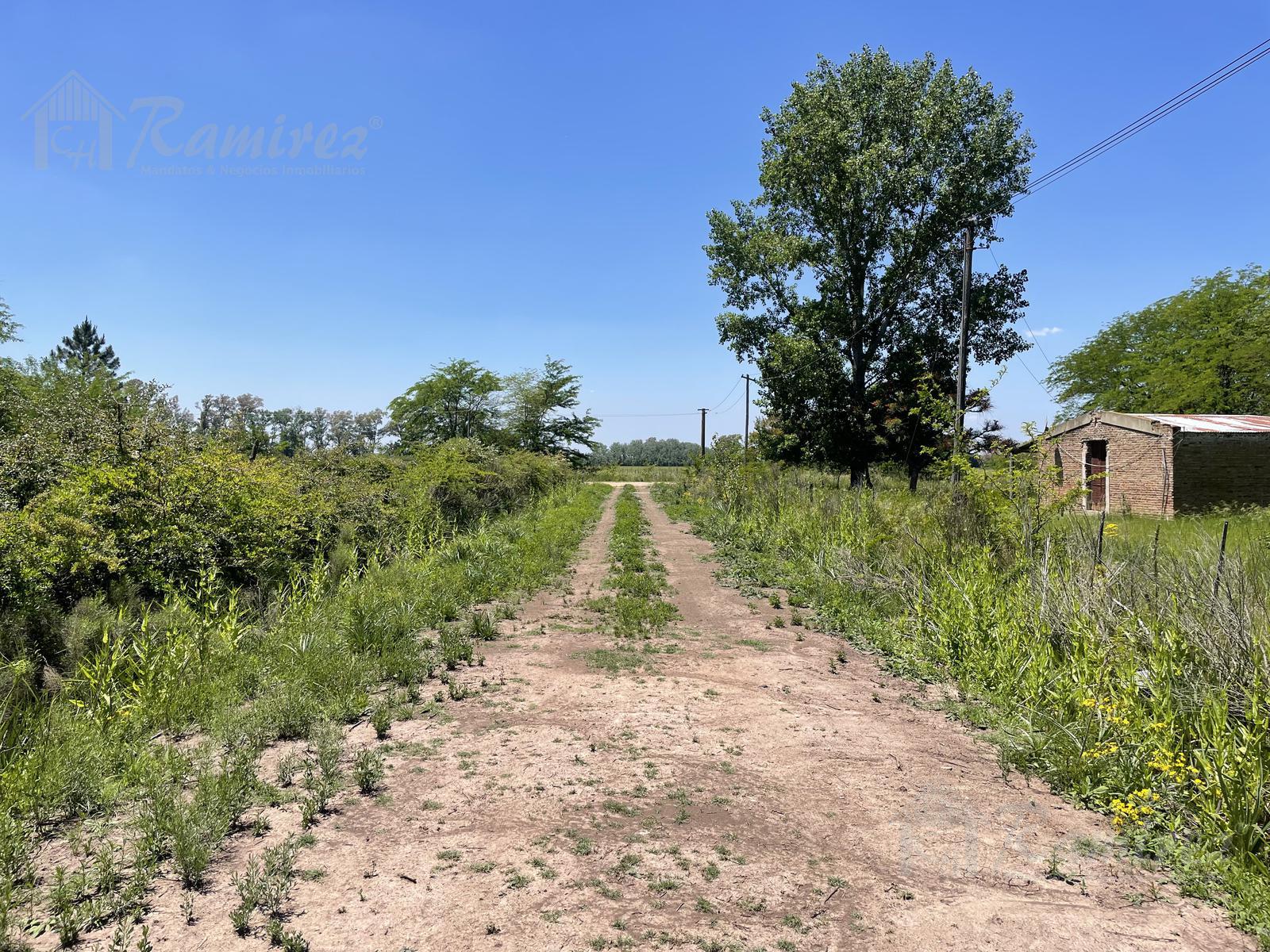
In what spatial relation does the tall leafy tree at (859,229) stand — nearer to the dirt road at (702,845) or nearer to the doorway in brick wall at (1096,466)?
the doorway in brick wall at (1096,466)

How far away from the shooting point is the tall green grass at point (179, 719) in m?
3.06

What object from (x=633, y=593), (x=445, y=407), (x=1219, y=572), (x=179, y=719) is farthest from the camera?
(x=445, y=407)

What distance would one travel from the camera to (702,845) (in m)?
3.52

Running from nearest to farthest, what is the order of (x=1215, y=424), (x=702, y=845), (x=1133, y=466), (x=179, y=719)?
1. (x=702, y=845)
2. (x=179, y=719)
3. (x=1215, y=424)
4. (x=1133, y=466)

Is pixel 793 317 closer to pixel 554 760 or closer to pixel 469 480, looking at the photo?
pixel 469 480

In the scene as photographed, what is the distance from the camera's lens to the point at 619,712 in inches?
215

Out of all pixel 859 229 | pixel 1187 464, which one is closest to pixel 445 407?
pixel 859 229

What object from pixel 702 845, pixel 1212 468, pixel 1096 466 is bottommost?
pixel 702 845

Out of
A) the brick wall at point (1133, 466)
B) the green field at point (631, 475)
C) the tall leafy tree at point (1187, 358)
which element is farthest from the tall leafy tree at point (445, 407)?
the tall leafy tree at point (1187, 358)

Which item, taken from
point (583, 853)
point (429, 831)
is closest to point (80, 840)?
point (429, 831)

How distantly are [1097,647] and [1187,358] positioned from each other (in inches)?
1875

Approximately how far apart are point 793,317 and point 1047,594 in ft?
72.0

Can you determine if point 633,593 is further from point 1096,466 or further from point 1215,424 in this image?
point 1215,424

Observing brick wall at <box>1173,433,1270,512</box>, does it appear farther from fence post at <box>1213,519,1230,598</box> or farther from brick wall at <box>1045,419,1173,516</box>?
fence post at <box>1213,519,1230,598</box>
